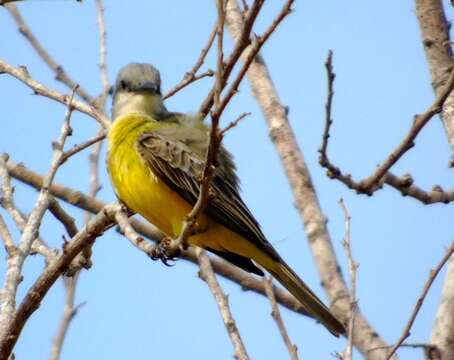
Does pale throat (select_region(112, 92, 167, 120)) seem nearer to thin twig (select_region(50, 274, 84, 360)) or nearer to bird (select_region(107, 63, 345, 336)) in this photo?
bird (select_region(107, 63, 345, 336))

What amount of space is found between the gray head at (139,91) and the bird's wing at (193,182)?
1.81ft

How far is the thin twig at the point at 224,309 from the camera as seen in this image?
159 inches

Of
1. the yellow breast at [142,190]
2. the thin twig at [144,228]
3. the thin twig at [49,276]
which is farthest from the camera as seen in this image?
the thin twig at [144,228]

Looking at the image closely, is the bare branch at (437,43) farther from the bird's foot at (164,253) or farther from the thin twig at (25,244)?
the thin twig at (25,244)

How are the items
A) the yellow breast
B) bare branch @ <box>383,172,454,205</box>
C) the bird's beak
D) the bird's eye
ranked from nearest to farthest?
bare branch @ <box>383,172,454,205</box> → the yellow breast → the bird's beak → the bird's eye

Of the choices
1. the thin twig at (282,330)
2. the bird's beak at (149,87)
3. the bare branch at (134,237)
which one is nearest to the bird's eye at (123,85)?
the bird's beak at (149,87)

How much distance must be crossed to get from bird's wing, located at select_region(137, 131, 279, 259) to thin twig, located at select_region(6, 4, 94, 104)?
3.51ft

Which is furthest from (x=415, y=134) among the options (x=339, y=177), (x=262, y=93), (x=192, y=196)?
(x=262, y=93)

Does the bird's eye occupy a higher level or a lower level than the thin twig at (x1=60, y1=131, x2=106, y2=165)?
higher

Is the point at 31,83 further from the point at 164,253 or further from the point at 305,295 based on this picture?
the point at 305,295

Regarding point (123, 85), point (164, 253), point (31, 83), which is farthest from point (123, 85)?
point (164, 253)

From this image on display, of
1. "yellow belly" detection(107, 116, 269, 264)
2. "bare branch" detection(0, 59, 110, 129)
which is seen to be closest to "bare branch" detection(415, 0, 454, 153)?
"yellow belly" detection(107, 116, 269, 264)

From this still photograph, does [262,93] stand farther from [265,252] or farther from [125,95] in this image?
[265,252]

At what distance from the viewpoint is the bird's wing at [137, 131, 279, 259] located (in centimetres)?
549
